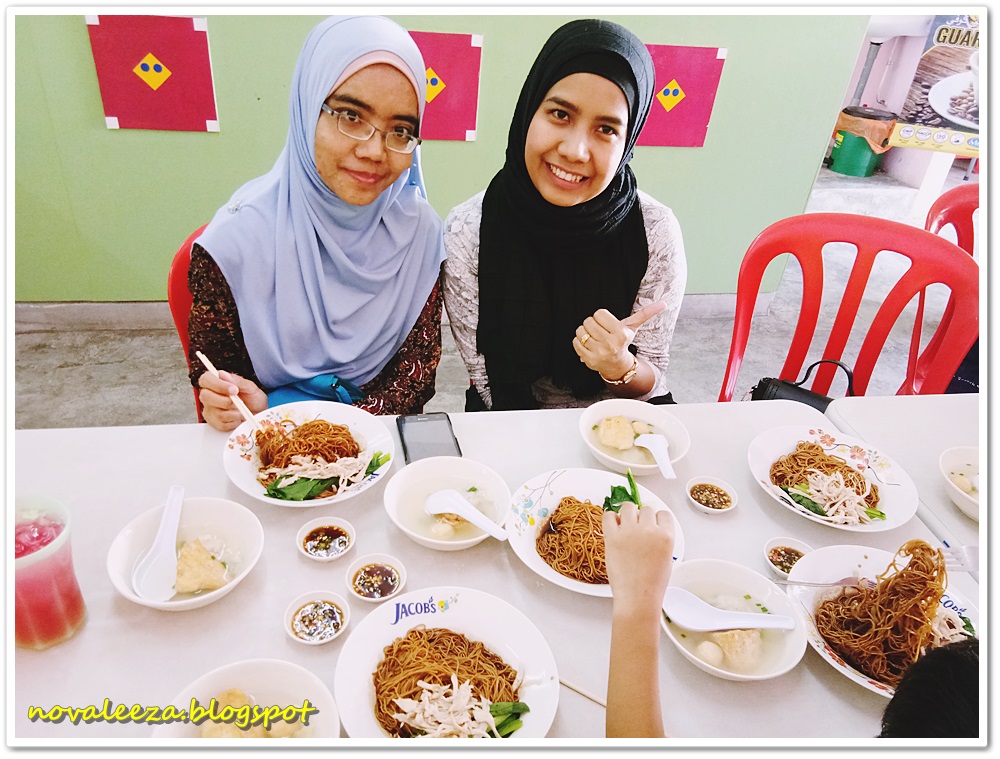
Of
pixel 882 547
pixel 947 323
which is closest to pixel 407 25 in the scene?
pixel 947 323

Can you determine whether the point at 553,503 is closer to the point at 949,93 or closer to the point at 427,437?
the point at 427,437

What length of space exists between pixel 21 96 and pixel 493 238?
2.45 metres

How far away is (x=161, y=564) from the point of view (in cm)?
97

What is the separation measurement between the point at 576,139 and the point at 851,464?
0.98m

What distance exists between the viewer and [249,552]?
3.34 feet

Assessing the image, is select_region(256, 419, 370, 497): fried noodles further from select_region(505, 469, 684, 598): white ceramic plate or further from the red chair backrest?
the red chair backrest

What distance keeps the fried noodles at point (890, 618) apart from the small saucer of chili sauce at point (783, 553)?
91 mm

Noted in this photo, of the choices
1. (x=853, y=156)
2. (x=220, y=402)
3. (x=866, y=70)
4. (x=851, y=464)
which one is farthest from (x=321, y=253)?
(x=853, y=156)

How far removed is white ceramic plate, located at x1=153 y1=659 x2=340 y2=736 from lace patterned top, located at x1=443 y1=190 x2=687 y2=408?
1.15 metres

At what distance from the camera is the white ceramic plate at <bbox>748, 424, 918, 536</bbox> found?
1.21 metres

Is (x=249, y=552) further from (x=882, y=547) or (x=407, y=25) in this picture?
(x=407, y=25)

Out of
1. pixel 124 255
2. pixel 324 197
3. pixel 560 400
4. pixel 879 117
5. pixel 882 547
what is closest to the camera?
pixel 882 547

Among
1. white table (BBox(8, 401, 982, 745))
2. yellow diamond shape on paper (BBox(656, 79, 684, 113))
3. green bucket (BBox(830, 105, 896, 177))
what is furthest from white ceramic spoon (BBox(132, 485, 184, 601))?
green bucket (BBox(830, 105, 896, 177))
